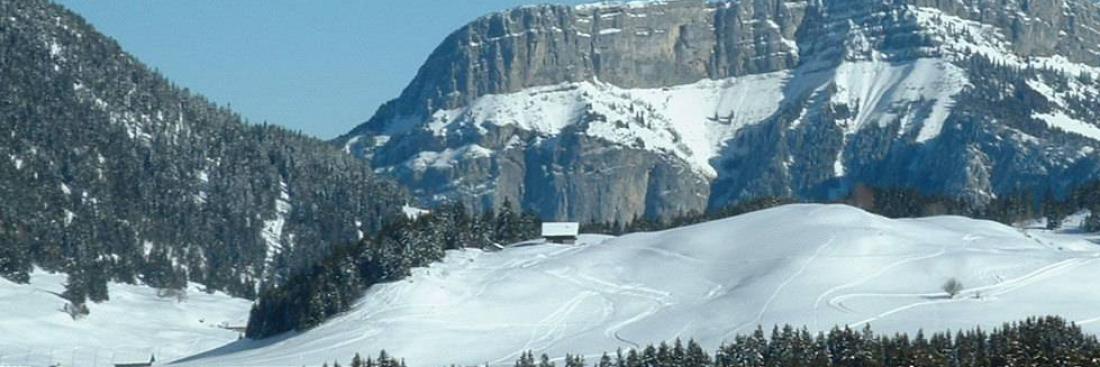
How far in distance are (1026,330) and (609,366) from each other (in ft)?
91.1

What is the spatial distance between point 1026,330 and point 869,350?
11649mm

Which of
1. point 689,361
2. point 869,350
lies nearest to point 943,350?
point 869,350

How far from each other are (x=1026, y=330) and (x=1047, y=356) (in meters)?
13.2

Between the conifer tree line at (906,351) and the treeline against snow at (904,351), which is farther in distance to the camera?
the treeline against snow at (904,351)

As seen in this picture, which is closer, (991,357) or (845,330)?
(991,357)

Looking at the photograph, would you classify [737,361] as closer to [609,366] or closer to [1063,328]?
[609,366]

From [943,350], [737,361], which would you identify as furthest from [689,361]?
[943,350]

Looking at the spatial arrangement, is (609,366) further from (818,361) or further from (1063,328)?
(1063,328)

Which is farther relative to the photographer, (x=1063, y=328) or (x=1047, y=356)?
(x=1063, y=328)

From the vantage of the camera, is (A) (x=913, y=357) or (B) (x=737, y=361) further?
(B) (x=737, y=361)

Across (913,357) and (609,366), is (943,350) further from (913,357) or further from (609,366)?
(609,366)

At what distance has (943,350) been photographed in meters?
192

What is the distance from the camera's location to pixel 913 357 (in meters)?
184

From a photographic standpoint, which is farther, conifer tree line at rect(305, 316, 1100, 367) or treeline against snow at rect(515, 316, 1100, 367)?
treeline against snow at rect(515, 316, 1100, 367)
